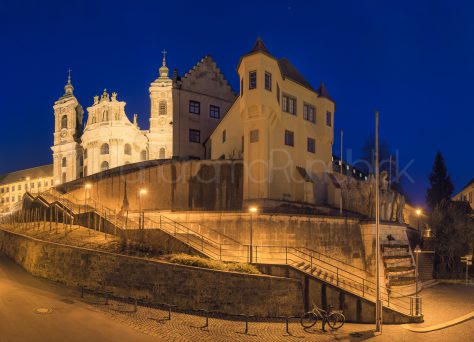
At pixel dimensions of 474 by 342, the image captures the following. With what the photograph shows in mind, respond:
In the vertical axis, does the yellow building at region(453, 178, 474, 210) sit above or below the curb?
above

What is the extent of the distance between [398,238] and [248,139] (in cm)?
1419

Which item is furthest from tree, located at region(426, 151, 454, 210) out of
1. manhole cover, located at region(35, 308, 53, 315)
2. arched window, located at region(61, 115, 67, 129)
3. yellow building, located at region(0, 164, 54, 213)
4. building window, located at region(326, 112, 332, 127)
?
yellow building, located at region(0, 164, 54, 213)

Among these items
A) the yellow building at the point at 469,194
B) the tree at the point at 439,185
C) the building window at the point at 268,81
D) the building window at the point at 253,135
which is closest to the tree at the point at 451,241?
the building window at the point at 253,135

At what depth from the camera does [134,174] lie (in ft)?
124

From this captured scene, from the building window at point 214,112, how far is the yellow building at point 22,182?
249ft

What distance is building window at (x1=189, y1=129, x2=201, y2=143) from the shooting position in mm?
50844

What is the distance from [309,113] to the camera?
40000 millimetres

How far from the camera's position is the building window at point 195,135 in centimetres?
5084

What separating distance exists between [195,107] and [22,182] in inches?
3627

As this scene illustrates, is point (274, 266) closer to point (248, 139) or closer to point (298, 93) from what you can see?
point (248, 139)

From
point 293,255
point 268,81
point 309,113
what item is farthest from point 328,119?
point 293,255

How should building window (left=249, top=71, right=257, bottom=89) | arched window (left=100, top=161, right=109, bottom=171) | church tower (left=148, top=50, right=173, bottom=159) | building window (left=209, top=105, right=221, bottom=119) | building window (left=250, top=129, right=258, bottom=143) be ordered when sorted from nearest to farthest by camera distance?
1. building window (left=249, top=71, right=257, bottom=89)
2. building window (left=250, top=129, right=258, bottom=143)
3. building window (left=209, top=105, right=221, bottom=119)
4. church tower (left=148, top=50, right=173, bottom=159)
5. arched window (left=100, top=161, right=109, bottom=171)

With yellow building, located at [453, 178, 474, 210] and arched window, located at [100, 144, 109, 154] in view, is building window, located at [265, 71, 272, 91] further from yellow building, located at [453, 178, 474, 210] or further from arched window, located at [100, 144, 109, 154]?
yellow building, located at [453, 178, 474, 210]

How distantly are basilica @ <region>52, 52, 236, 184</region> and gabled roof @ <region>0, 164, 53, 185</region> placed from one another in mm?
29377
